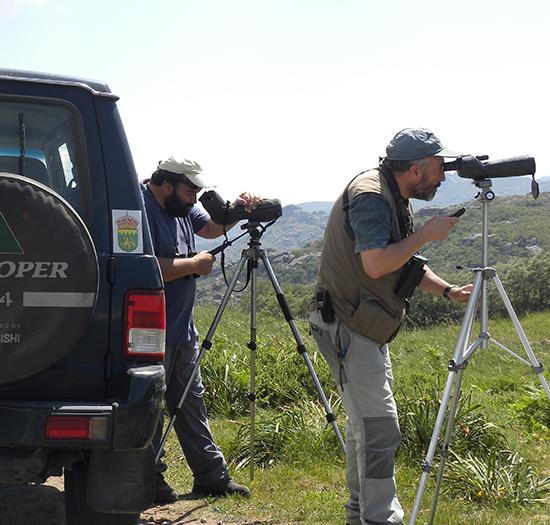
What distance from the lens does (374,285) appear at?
4215mm

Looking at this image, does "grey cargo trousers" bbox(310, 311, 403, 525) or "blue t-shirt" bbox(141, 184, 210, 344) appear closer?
"grey cargo trousers" bbox(310, 311, 403, 525)

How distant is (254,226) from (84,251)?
211 centimetres

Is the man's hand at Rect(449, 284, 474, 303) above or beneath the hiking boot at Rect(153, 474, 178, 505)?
above

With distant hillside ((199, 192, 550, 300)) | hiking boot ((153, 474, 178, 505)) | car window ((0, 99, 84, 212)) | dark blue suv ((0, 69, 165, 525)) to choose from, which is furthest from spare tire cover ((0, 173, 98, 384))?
distant hillside ((199, 192, 550, 300))

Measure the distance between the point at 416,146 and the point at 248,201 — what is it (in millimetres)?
1666

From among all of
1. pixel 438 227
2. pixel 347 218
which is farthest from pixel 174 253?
pixel 438 227

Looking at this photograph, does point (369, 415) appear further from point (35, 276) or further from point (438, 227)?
point (35, 276)

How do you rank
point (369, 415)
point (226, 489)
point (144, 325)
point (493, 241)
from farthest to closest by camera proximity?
1. point (493, 241)
2. point (226, 489)
3. point (369, 415)
4. point (144, 325)

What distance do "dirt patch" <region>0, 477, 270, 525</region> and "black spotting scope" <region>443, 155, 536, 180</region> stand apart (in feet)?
8.04

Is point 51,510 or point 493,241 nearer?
point 51,510

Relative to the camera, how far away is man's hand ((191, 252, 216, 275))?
5.21m

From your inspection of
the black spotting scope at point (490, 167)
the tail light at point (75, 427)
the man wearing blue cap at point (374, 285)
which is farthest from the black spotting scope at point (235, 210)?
the tail light at point (75, 427)

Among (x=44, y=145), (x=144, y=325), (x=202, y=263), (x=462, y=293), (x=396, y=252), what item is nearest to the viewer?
(x=144, y=325)

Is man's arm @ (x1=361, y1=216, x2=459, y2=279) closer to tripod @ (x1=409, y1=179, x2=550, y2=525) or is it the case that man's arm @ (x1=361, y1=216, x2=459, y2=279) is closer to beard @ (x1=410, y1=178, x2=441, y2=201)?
beard @ (x1=410, y1=178, x2=441, y2=201)
